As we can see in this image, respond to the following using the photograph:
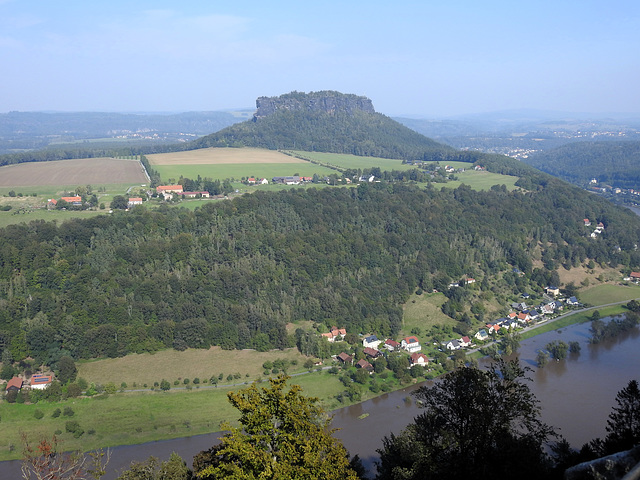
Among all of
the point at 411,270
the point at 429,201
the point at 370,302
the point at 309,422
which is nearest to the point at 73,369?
the point at 370,302

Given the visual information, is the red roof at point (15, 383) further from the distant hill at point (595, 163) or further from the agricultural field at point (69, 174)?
the distant hill at point (595, 163)

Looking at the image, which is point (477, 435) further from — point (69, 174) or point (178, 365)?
point (69, 174)

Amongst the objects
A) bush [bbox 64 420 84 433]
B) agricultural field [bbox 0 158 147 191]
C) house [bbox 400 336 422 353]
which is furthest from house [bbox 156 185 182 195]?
bush [bbox 64 420 84 433]

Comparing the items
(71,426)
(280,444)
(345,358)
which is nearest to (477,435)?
(280,444)

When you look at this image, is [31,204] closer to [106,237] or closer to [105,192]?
[105,192]

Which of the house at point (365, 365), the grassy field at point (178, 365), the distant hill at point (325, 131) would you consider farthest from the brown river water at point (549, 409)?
the distant hill at point (325, 131)
